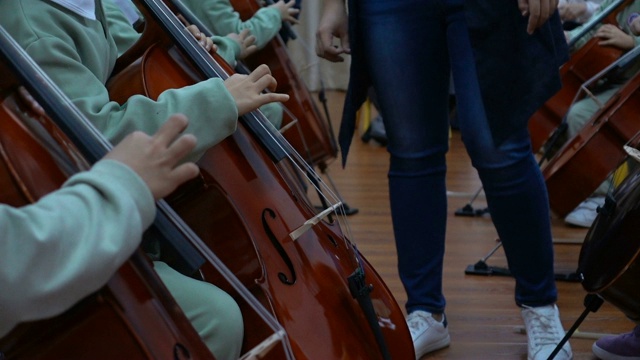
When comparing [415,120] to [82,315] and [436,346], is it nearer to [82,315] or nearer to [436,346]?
[436,346]

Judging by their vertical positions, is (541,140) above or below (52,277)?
below

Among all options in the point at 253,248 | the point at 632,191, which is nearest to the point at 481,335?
the point at 632,191

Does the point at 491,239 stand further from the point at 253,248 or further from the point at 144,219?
the point at 144,219

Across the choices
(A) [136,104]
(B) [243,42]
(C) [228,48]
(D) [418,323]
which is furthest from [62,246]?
(B) [243,42]

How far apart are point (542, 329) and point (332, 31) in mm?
660

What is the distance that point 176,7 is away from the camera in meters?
1.62

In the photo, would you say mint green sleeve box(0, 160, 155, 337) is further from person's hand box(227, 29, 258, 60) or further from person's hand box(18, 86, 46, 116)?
person's hand box(227, 29, 258, 60)

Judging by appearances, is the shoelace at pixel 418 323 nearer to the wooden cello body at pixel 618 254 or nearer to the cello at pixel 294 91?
the wooden cello body at pixel 618 254

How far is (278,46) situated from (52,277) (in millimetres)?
1848

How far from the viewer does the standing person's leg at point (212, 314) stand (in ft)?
3.26

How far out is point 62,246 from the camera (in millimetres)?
759

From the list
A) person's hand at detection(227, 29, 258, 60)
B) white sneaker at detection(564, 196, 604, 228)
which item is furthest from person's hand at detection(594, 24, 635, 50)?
person's hand at detection(227, 29, 258, 60)

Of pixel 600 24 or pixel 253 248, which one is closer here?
pixel 253 248

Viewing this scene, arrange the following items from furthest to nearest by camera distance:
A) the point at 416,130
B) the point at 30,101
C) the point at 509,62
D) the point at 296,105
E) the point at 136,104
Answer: the point at 296,105
the point at 416,130
the point at 509,62
the point at 136,104
the point at 30,101
